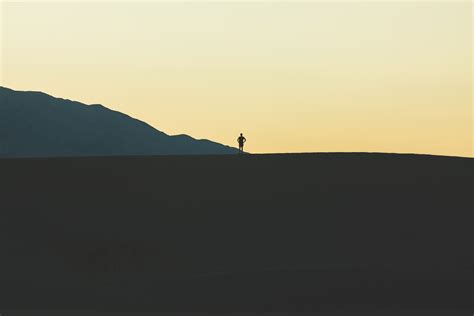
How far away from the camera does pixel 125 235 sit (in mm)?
31328

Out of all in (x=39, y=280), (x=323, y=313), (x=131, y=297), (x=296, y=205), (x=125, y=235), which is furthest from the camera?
(x=296, y=205)

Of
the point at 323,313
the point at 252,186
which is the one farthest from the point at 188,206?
the point at 323,313

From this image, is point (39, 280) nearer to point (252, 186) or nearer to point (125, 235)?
point (125, 235)

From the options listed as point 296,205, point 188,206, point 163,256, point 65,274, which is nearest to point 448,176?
point 296,205

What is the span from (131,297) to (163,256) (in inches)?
256

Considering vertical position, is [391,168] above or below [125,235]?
above

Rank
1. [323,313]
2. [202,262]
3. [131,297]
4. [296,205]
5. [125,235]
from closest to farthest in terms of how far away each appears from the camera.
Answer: [323,313]
[131,297]
[202,262]
[125,235]
[296,205]

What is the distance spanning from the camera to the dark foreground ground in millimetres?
22953

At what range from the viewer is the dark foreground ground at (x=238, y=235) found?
75.3 ft

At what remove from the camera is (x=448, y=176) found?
1416 inches

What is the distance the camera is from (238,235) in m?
31.6

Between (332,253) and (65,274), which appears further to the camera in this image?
(332,253)

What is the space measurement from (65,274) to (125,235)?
3.71 m

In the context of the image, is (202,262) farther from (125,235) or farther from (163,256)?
(125,235)
